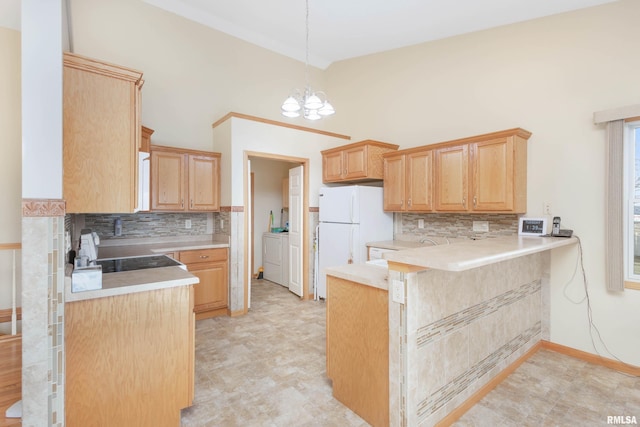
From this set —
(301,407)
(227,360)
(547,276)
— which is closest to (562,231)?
(547,276)

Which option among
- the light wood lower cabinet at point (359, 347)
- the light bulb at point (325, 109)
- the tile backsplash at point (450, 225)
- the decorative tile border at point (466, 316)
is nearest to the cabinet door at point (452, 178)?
the tile backsplash at point (450, 225)

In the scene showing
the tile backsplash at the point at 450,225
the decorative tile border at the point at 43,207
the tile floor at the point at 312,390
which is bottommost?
the tile floor at the point at 312,390

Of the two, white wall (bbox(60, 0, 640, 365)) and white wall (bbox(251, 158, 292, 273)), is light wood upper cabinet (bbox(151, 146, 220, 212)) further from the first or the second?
white wall (bbox(251, 158, 292, 273))

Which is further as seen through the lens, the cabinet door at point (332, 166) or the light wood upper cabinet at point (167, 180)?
the cabinet door at point (332, 166)

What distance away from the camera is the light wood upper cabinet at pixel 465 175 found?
2.98 metres

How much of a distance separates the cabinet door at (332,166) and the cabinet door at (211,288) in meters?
2.00

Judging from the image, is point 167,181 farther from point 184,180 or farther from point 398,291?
point 398,291

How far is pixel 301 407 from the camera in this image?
2100 mm

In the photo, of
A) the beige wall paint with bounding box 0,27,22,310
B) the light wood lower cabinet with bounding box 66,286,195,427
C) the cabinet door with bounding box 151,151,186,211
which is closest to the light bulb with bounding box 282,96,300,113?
the light wood lower cabinet with bounding box 66,286,195,427

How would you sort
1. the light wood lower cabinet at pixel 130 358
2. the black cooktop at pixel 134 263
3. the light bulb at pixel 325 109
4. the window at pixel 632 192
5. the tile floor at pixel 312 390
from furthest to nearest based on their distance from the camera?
the light bulb at pixel 325 109
the window at pixel 632 192
the black cooktop at pixel 134 263
the tile floor at pixel 312 390
the light wood lower cabinet at pixel 130 358

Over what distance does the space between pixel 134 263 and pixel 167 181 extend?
5.40ft

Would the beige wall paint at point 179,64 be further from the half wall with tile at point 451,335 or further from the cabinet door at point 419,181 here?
the half wall with tile at point 451,335

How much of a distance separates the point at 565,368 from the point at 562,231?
48.3 inches

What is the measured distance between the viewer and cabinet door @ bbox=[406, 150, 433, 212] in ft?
11.9
